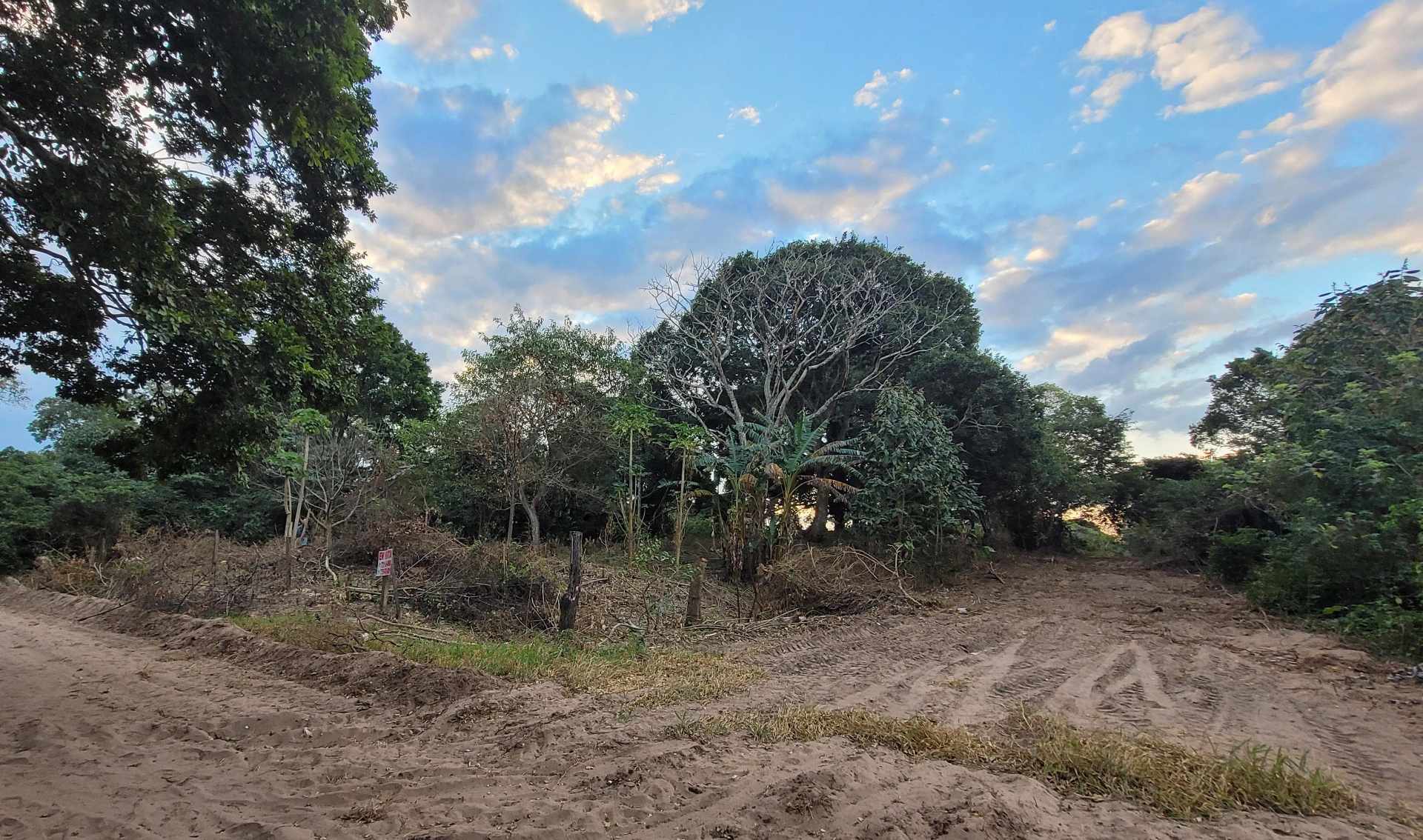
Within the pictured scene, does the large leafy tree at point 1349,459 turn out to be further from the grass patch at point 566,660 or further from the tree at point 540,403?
the tree at point 540,403

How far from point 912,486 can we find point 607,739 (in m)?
10.1

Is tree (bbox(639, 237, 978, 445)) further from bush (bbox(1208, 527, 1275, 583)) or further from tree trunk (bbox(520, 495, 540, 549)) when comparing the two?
bush (bbox(1208, 527, 1275, 583))

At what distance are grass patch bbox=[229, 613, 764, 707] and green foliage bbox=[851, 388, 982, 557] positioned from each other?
6.94 m

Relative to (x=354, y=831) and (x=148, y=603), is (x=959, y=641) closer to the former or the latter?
(x=354, y=831)

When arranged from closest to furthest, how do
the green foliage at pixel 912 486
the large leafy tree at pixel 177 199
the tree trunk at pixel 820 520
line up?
the large leafy tree at pixel 177 199
the green foliage at pixel 912 486
the tree trunk at pixel 820 520

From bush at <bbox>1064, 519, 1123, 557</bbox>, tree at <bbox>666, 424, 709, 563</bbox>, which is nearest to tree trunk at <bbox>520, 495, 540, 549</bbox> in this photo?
tree at <bbox>666, 424, 709, 563</bbox>

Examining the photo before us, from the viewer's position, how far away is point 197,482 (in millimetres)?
19375

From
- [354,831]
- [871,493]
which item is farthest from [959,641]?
[354,831]

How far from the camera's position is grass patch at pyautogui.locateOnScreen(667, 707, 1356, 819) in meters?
3.13

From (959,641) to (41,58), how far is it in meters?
10.2

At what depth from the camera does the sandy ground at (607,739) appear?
3.10 m

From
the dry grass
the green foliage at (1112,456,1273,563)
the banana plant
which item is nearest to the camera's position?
the dry grass

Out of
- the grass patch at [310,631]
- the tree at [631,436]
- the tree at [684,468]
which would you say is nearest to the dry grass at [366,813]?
the grass patch at [310,631]

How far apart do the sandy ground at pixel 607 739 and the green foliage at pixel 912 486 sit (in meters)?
4.95
